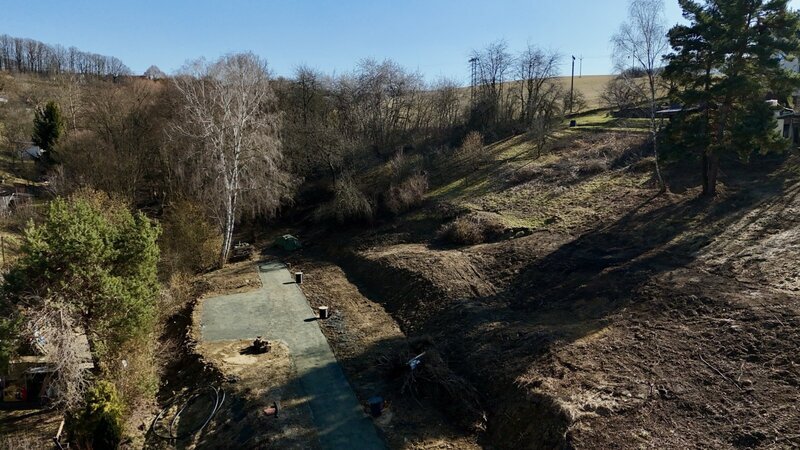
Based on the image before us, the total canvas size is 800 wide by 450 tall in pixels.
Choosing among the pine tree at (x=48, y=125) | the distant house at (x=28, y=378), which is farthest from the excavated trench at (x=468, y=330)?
the pine tree at (x=48, y=125)

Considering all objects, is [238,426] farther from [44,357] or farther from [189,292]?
[189,292]

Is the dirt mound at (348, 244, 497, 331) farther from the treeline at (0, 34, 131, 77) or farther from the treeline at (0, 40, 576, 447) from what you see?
the treeline at (0, 34, 131, 77)

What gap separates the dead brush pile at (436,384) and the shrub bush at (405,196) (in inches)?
623

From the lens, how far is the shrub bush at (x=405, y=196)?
28938 mm

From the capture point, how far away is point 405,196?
28.8 m

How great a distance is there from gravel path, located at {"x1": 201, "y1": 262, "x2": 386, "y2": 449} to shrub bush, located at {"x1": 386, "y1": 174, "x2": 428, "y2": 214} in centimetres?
770

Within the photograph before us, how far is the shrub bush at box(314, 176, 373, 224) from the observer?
28.5 metres

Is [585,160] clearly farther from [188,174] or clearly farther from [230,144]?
[188,174]

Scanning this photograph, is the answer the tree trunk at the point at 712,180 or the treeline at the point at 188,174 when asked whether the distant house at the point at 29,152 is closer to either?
the treeline at the point at 188,174

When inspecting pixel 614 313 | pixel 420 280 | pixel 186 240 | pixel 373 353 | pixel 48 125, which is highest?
pixel 48 125

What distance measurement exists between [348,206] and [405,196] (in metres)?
3.31

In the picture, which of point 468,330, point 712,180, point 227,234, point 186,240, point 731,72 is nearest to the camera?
point 468,330

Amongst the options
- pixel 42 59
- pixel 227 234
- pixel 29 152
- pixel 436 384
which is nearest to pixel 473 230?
pixel 436 384

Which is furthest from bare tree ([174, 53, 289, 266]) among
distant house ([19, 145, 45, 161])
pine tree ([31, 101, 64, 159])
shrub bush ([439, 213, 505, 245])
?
distant house ([19, 145, 45, 161])
